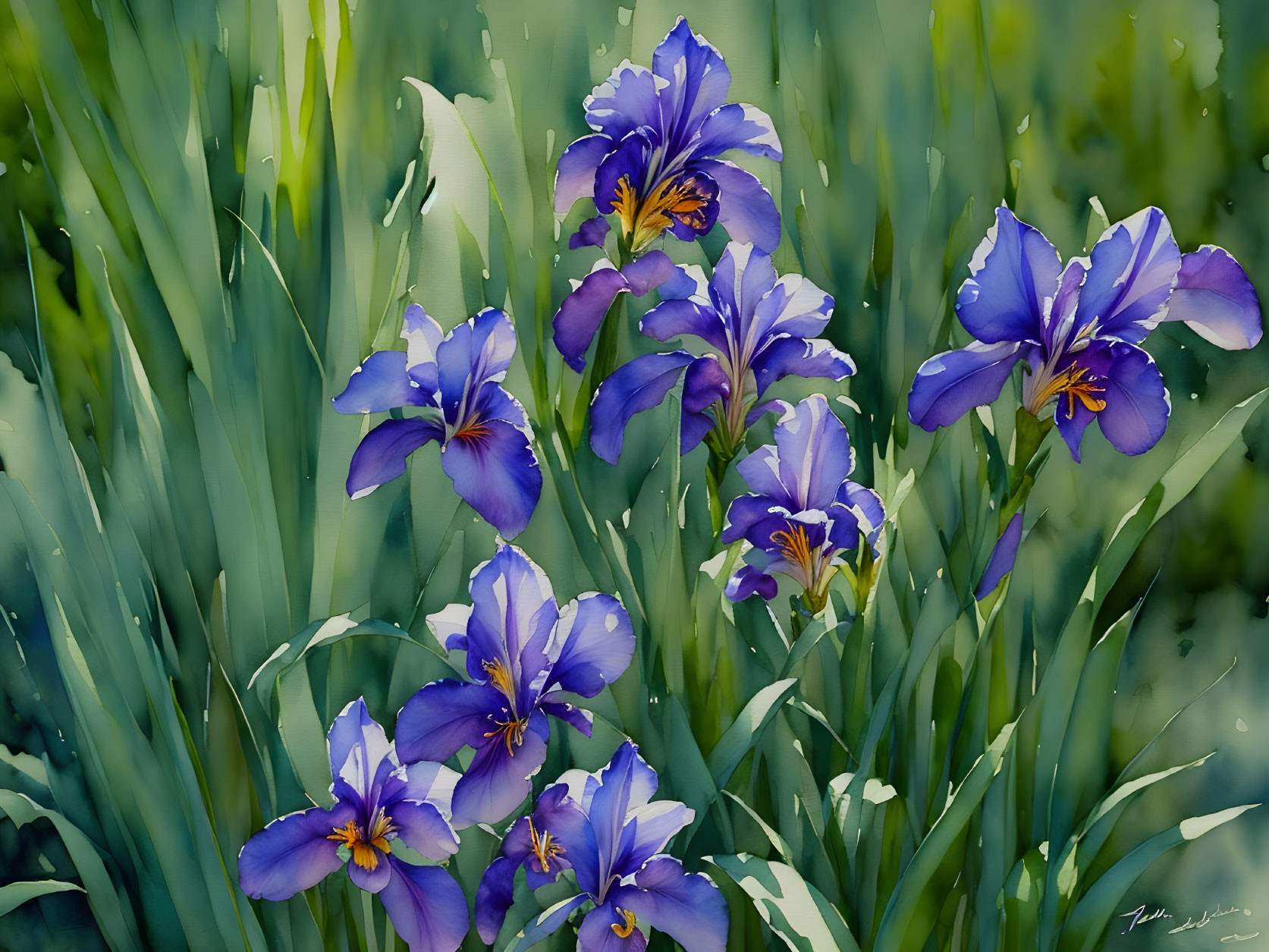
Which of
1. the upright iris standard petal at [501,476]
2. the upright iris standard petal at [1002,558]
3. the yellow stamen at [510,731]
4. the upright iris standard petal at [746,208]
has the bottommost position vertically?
the yellow stamen at [510,731]

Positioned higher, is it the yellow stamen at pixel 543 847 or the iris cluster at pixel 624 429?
the iris cluster at pixel 624 429

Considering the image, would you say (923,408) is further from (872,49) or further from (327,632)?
(327,632)

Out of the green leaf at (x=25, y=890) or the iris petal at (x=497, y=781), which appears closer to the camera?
the iris petal at (x=497, y=781)

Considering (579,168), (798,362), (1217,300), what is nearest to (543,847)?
(798,362)

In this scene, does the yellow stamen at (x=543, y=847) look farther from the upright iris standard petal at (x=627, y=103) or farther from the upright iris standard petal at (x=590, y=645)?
the upright iris standard petal at (x=627, y=103)

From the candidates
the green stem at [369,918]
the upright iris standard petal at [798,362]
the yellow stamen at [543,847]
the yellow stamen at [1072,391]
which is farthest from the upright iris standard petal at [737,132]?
the green stem at [369,918]

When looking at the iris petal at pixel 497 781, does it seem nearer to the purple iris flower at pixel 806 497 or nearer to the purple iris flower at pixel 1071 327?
the purple iris flower at pixel 806 497

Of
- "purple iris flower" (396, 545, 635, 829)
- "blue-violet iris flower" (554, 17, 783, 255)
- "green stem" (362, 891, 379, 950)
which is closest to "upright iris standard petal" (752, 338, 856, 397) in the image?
"blue-violet iris flower" (554, 17, 783, 255)
